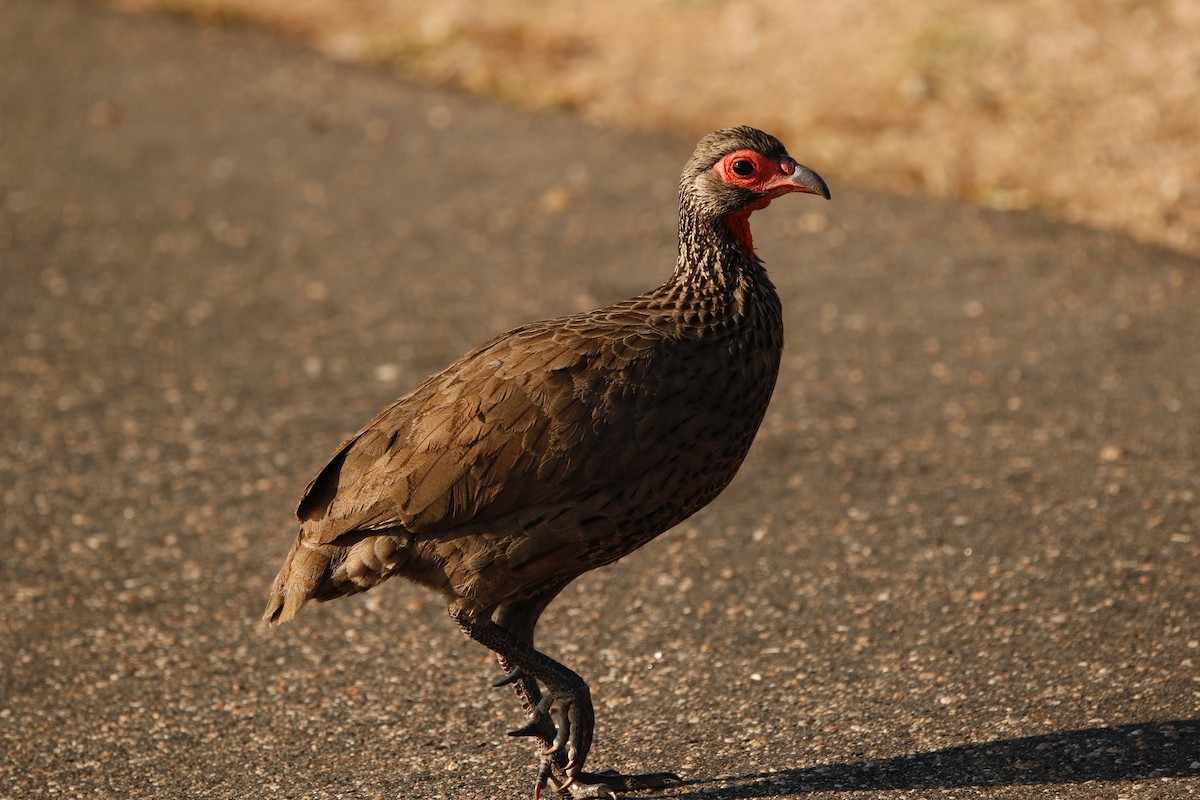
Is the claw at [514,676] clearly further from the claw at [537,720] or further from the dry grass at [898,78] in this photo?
the dry grass at [898,78]

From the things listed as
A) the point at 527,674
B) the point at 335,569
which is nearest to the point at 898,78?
the point at 527,674

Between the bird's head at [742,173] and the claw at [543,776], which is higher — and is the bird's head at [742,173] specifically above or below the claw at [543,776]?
above

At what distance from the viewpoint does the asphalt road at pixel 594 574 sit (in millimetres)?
5027

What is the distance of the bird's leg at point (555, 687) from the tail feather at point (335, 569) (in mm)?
252

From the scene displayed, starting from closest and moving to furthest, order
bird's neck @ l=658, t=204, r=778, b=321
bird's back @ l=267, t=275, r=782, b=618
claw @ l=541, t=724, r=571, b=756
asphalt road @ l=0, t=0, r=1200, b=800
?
bird's back @ l=267, t=275, r=782, b=618
claw @ l=541, t=724, r=571, b=756
bird's neck @ l=658, t=204, r=778, b=321
asphalt road @ l=0, t=0, r=1200, b=800

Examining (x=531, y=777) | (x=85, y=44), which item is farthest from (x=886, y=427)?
(x=85, y=44)

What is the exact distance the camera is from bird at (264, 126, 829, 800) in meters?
4.52

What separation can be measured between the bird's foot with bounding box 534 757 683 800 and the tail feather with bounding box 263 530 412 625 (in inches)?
31.5

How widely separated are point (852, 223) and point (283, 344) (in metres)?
3.47

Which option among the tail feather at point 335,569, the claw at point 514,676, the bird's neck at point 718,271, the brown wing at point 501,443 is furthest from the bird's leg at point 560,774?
the bird's neck at point 718,271

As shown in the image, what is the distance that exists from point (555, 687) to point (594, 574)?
1.71 metres

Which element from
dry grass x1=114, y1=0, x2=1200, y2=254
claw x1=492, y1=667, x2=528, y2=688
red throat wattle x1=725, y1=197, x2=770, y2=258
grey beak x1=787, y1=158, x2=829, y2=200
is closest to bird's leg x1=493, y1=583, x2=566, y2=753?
claw x1=492, y1=667, x2=528, y2=688

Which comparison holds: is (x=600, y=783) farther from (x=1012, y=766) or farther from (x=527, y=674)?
(x=1012, y=766)

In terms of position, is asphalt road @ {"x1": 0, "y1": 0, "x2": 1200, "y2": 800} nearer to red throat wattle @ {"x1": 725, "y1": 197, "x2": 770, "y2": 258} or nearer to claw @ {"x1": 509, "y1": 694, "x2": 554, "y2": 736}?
claw @ {"x1": 509, "y1": 694, "x2": 554, "y2": 736}
